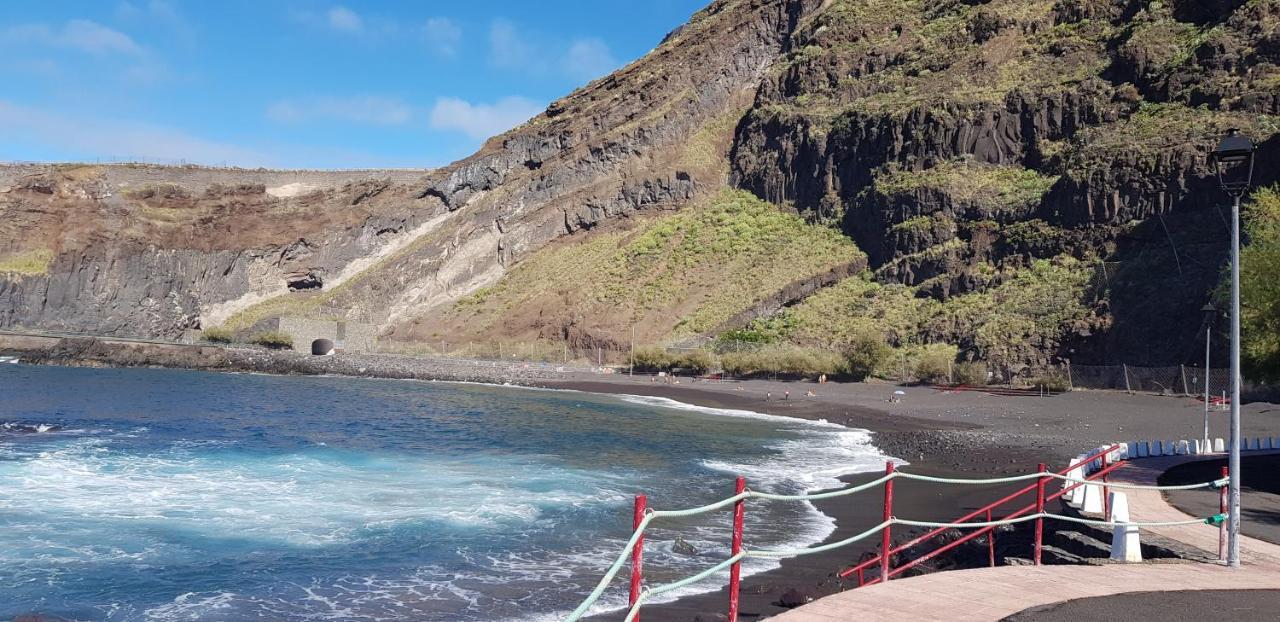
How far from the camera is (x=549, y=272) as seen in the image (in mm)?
76812

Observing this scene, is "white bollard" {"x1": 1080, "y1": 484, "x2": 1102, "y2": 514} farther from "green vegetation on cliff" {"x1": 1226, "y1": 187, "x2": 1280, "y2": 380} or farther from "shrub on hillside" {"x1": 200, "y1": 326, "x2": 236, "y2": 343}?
"shrub on hillside" {"x1": 200, "y1": 326, "x2": 236, "y2": 343}

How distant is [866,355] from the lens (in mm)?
44594

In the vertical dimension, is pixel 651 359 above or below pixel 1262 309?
below

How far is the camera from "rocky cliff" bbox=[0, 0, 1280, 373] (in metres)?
45.9

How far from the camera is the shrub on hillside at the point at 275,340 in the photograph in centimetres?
7738

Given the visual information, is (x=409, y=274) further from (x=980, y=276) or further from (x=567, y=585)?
(x=567, y=585)

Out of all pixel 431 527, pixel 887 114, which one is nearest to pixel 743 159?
pixel 887 114

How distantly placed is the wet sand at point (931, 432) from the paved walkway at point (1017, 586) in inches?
99.7

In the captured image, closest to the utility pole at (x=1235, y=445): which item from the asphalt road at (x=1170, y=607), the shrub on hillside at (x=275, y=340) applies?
the asphalt road at (x=1170, y=607)

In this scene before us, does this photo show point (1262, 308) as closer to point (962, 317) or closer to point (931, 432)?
point (931, 432)

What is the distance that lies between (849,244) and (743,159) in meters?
20.0

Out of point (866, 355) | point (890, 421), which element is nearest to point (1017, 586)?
point (890, 421)

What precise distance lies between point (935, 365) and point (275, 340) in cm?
5733

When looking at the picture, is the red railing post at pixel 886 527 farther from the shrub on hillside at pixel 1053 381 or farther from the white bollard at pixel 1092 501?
the shrub on hillside at pixel 1053 381
